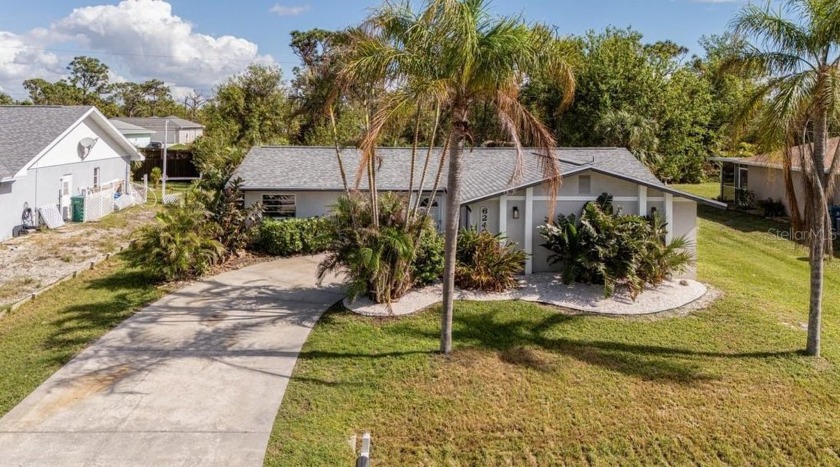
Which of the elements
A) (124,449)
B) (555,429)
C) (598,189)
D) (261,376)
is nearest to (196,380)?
(261,376)

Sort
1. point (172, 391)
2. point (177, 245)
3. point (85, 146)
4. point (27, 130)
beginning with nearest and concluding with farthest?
point (172, 391)
point (177, 245)
point (27, 130)
point (85, 146)

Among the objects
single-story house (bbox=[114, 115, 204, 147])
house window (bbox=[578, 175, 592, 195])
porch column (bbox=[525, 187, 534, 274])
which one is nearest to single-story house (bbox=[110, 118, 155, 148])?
single-story house (bbox=[114, 115, 204, 147])

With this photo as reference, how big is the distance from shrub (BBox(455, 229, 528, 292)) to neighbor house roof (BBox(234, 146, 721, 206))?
193cm

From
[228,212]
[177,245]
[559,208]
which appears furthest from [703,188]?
[177,245]

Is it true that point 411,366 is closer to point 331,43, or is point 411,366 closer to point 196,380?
point 196,380

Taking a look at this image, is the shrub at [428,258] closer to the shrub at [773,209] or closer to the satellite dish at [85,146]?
the satellite dish at [85,146]

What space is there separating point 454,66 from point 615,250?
651 cm

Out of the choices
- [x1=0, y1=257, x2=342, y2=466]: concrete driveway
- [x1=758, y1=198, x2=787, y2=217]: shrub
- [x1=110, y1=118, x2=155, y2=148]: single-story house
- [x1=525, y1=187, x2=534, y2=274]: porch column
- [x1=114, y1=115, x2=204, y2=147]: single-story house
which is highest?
[x1=114, y1=115, x2=204, y2=147]: single-story house

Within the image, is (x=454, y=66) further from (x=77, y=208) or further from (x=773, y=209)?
(x=773, y=209)

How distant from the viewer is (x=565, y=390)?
315 inches

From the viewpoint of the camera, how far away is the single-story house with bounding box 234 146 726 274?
1363cm

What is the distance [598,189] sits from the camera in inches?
543

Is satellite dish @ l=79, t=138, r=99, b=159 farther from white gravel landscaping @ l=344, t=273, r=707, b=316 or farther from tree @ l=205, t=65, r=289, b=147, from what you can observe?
white gravel landscaping @ l=344, t=273, r=707, b=316

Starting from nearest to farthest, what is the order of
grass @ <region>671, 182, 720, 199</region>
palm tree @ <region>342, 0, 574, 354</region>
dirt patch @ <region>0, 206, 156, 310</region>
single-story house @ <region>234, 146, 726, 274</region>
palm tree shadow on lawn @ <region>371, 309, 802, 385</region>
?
palm tree @ <region>342, 0, 574, 354</region>
palm tree shadow on lawn @ <region>371, 309, 802, 385</region>
dirt patch @ <region>0, 206, 156, 310</region>
single-story house @ <region>234, 146, 726, 274</region>
grass @ <region>671, 182, 720, 199</region>
